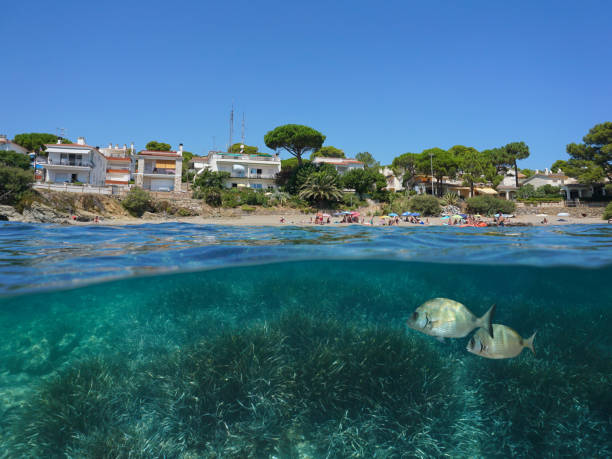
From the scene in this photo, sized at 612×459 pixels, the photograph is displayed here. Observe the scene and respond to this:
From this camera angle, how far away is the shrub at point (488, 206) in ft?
151

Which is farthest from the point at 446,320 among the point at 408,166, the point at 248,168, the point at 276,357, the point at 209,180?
the point at 408,166

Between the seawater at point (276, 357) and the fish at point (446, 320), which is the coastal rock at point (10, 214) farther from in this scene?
the fish at point (446, 320)

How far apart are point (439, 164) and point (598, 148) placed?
21312 millimetres

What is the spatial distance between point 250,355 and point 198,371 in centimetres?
106

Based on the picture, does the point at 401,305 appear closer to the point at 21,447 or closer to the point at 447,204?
the point at 21,447

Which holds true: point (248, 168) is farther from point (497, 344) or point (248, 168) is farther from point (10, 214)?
point (497, 344)

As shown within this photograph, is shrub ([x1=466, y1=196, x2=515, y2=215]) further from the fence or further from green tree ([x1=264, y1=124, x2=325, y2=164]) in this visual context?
the fence

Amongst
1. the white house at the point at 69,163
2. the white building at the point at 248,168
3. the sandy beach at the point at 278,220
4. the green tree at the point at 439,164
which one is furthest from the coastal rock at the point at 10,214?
the green tree at the point at 439,164

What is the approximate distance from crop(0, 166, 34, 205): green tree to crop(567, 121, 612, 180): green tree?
219ft

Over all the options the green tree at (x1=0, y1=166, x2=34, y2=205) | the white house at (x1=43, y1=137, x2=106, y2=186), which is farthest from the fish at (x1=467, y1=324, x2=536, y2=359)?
the white house at (x1=43, y1=137, x2=106, y2=186)

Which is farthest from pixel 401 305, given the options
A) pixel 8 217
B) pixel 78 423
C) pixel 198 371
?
pixel 8 217

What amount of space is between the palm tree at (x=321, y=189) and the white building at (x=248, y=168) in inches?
324

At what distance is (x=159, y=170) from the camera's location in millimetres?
47375

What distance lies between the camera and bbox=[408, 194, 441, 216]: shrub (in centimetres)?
4397
